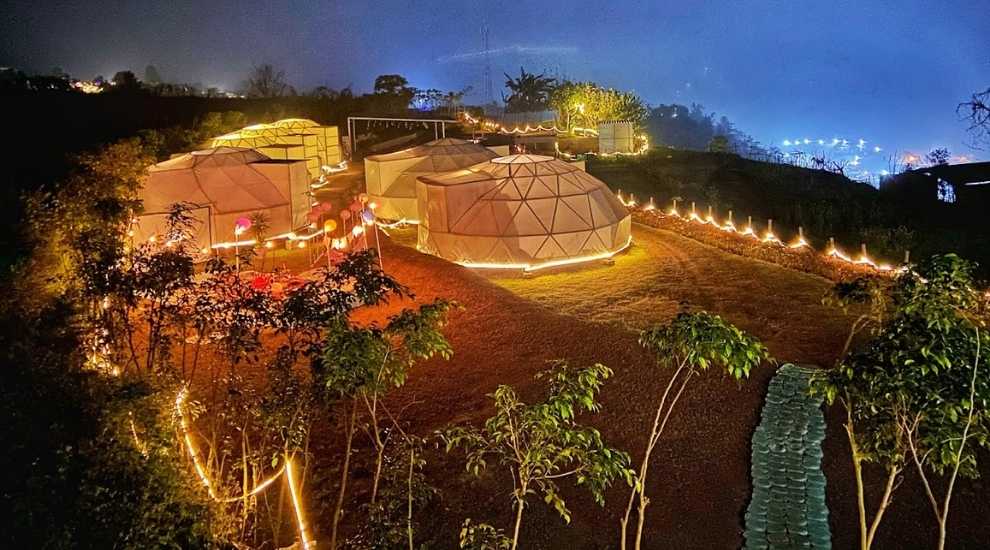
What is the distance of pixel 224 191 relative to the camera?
62.4 ft

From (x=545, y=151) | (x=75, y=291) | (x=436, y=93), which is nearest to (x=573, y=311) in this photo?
(x=75, y=291)

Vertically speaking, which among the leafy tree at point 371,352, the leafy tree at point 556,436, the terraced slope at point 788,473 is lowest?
the terraced slope at point 788,473

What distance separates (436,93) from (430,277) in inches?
2060

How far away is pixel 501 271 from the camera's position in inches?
703

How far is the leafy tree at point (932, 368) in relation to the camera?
4.16 m

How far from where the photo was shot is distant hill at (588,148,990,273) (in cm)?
2174

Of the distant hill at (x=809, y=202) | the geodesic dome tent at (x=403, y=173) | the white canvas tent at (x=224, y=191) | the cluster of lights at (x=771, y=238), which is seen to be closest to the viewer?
the cluster of lights at (x=771, y=238)

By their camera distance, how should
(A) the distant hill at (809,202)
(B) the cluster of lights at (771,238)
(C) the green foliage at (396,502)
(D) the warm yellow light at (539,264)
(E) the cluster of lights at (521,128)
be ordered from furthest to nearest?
(E) the cluster of lights at (521,128) < (A) the distant hill at (809,202) < (D) the warm yellow light at (539,264) < (B) the cluster of lights at (771,238) < (C) the green foliage at (396,502)

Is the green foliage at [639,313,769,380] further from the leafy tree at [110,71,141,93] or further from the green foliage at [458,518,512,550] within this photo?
the leafy tree at [110,71,141,93]

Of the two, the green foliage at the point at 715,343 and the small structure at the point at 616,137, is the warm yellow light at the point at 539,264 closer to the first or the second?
the green foliage at the point at 715,343

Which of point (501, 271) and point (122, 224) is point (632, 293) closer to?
point (501, 271)

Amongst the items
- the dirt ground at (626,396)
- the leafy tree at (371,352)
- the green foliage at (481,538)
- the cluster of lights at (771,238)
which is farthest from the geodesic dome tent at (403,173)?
the green foliage at (481,538)

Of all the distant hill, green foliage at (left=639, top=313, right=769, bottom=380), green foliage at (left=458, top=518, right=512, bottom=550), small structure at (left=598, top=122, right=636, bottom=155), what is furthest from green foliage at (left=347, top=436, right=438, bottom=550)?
small structure at (left=598, top=122, right=636, bottom=155)

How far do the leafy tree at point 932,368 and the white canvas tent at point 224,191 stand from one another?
53.2ft
